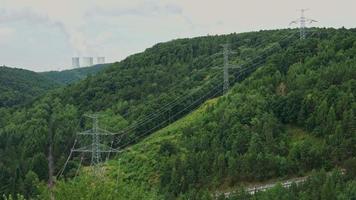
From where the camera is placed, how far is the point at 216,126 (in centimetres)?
10538

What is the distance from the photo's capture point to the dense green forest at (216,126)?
89.1 metres

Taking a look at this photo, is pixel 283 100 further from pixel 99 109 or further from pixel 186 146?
pixel 99 109

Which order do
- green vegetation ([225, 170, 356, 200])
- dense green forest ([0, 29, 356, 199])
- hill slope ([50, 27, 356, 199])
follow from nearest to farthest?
green vegetation ([225, 170, 356, 200])
dense green forest ([0, 29, 356, 199])
hill slope ([50, 27, 356, 199])

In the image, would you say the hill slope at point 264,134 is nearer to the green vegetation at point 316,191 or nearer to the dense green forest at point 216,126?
the dense green forest at point 216,126

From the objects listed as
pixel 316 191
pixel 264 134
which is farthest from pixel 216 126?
pixel 316 191

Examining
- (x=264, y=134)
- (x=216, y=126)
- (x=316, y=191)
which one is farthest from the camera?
(x=216, y=126)

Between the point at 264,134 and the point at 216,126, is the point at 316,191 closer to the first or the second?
the point at 264,134

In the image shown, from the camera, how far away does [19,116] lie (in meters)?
159

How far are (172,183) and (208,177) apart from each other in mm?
5337

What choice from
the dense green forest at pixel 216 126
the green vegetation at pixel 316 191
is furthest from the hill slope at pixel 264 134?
the green vegetation at pixel 316 191

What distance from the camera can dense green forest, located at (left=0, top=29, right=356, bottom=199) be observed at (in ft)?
292

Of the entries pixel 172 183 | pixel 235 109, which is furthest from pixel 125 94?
pixel 172 183

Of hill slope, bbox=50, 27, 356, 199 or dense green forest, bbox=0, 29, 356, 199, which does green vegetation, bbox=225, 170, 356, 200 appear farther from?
hill slope, bbox=50, 27, 356, 199

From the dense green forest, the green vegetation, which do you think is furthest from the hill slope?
the green vegetation
